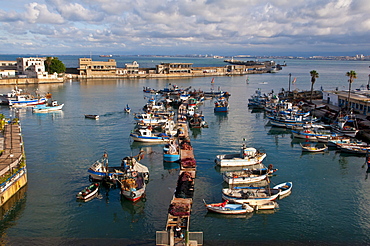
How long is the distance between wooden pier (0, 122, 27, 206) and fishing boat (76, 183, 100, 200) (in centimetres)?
595

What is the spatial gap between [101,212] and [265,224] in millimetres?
13453

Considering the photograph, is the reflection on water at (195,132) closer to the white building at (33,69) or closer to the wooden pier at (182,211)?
the wooden pier at (182,211)

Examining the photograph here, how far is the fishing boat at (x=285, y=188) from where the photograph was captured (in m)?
32.4

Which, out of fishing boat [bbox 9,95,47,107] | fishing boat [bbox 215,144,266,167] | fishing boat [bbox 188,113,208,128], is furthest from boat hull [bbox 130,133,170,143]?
fishing boat [bbox 9,95,47,107]

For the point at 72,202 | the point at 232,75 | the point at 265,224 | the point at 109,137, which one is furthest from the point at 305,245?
the point at 232,75

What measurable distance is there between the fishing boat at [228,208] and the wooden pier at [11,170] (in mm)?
17370

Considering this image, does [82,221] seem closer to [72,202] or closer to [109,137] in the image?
[72,202]

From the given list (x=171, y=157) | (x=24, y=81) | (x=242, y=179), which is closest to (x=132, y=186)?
(x=171, y=157)

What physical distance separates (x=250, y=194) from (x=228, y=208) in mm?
2870

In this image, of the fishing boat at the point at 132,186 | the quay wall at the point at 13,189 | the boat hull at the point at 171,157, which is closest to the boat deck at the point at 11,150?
the quay wall at the point at 13,189

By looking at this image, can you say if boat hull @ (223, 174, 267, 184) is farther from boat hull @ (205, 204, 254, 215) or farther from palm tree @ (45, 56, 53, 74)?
palm tree @ (45, 56, 53, 74)

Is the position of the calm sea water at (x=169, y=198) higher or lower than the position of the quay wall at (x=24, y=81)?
lower

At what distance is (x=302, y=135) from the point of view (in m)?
53.5

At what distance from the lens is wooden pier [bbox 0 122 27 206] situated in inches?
1195
